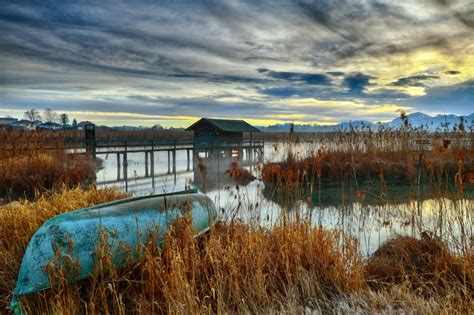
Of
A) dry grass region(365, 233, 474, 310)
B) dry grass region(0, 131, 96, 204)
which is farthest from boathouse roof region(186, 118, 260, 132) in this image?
dry grass region(365, 233, 474, 310)

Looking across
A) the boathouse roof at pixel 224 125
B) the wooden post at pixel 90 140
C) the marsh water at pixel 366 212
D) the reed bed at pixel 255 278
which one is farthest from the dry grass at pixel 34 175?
the boathouse roof at pixel 224 125

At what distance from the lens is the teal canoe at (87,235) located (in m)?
3.32

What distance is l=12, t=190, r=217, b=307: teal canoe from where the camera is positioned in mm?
3316

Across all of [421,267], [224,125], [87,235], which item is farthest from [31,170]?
[224,125]

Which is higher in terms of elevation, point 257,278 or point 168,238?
point 168,238

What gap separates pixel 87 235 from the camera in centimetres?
374

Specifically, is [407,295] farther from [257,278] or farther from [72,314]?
[72,314]

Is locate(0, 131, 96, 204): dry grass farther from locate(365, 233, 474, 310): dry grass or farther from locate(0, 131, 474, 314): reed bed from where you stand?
locate(365, 233, 474, 310): dry grass

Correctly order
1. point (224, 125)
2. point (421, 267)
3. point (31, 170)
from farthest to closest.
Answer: point (224, 125), point (31, 170), point (421, 267)

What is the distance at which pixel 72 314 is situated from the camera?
3170 millimetres

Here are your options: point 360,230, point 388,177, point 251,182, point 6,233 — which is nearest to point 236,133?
point 251,182

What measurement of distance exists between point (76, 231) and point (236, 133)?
1183 inches

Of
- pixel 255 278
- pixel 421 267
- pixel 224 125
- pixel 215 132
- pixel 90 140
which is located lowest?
pixel 421 267

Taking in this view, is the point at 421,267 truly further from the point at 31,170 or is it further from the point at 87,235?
the point at 31,170
